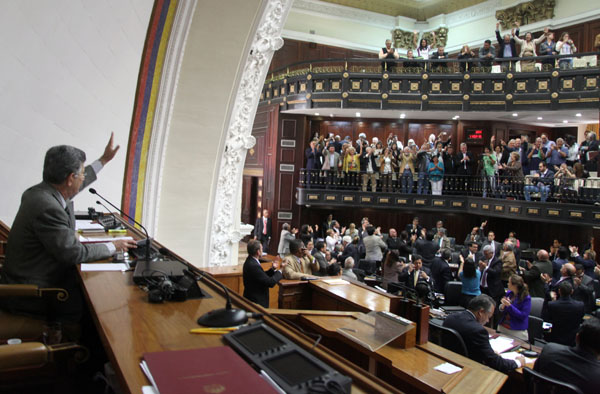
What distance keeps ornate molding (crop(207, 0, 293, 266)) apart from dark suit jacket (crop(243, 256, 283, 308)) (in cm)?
101

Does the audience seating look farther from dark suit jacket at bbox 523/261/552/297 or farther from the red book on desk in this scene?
the red book on desk

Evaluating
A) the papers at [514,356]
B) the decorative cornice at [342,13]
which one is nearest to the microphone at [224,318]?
the papers at [514,356]

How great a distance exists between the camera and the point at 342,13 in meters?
17.2

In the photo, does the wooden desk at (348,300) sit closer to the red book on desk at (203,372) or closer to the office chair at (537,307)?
the red book on desk at (203,372)

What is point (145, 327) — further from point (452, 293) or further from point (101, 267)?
point (452, 293)

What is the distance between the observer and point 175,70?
4.45 m

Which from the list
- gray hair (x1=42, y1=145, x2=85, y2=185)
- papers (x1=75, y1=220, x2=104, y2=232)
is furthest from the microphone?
papers (x1=75, y1=220, x2=104, y2=232)

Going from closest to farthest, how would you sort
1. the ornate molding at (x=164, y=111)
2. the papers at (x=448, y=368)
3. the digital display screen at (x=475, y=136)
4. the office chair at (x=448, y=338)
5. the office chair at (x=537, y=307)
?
1. the papers at (x=448, y=368)
2. the office chair at (x=448, y=338)
3. the ornate molding at (x=164, y=111)
4. the office chair at (x=537, y=307)
5. the digital display screen at (x=475, y=136)

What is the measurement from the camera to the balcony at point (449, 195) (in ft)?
37.6

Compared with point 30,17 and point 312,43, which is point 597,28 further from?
point 30,17

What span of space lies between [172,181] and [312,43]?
1329cm

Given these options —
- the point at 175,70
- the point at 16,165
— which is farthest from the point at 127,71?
the point at 16,165

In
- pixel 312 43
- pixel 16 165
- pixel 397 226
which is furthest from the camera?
pixel 312 43

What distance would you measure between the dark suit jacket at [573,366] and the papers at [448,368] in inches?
42.8
